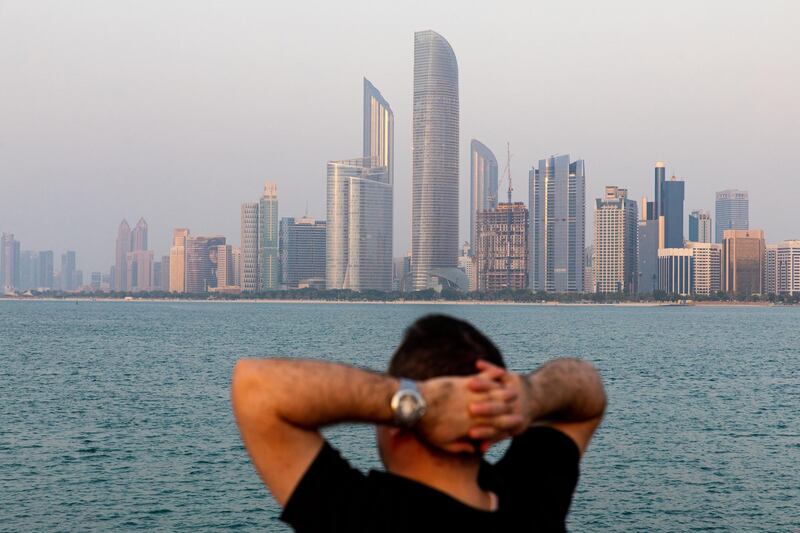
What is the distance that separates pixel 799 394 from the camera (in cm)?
6000

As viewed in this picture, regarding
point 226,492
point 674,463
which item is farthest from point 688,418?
point 226,492

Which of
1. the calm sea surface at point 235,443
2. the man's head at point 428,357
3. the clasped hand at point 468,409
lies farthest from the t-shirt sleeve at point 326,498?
the calm sea surface at point 235,443

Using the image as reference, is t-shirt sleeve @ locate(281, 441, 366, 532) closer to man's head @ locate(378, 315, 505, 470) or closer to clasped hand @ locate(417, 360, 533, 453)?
man's head @ locate(378, 315, 505, 470)

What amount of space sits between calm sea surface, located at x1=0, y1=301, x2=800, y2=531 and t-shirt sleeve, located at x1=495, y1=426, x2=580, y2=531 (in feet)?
32.0

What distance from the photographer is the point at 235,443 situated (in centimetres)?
3816

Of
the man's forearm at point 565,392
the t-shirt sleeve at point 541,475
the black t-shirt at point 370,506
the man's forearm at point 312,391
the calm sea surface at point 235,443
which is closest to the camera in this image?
the man's forearm at point 312,391

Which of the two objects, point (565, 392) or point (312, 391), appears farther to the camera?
point (565, 392)

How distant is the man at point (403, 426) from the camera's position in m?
1.93

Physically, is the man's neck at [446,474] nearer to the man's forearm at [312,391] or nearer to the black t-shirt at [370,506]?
the black t-shirt at [370,506]

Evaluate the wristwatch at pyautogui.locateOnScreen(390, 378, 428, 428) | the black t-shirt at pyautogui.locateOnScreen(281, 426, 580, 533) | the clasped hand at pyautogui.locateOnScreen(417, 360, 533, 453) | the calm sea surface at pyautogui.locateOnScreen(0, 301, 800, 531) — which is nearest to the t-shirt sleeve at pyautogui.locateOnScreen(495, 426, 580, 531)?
the black t-shirt at pyautogui.locateOnScreen(281, 426, 580, 533)

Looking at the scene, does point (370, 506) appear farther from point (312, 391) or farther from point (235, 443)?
point (235, 443)

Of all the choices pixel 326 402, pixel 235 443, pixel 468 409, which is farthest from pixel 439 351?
pixel 235 443

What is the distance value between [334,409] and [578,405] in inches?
31.1

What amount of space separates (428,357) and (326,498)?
37 cm
